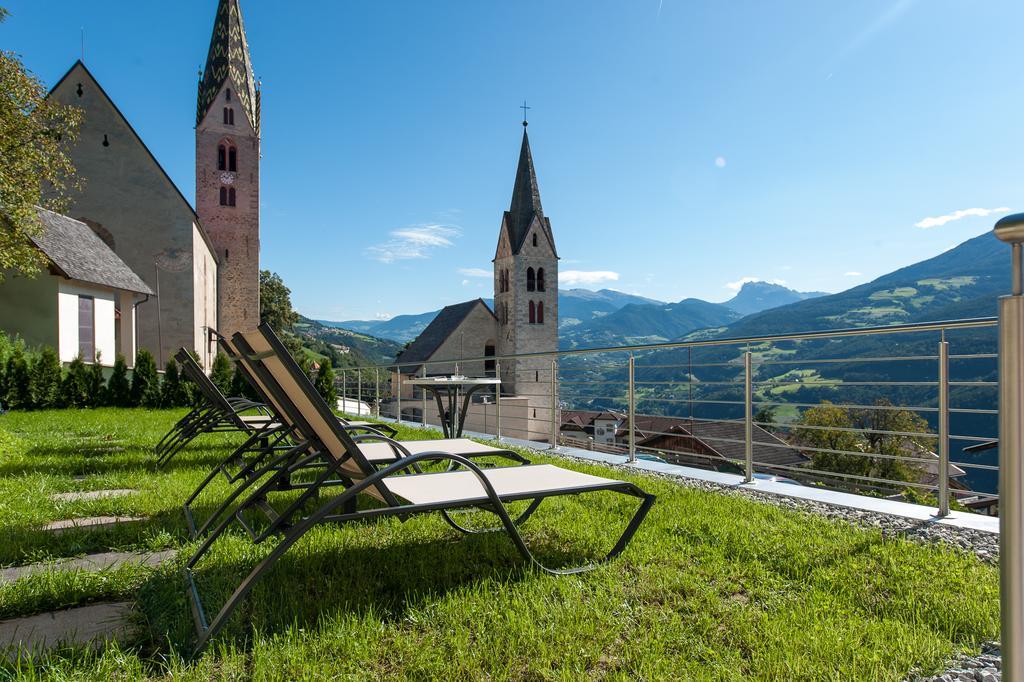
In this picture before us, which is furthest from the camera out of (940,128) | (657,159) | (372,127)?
(940,128)

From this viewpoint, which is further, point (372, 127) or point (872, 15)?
point (372, 127)

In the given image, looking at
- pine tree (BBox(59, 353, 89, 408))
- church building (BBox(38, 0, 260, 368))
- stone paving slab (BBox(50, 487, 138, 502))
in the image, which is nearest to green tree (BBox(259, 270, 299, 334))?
church building (BBox(38, 0, 260, 368))

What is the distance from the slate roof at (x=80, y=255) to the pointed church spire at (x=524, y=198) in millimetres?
29920

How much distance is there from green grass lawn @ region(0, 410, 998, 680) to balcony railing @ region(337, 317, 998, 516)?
0.60 metres

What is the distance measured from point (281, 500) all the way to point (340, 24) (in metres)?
19.3

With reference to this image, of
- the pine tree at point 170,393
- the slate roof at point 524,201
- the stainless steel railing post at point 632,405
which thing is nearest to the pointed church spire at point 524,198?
the slate roof at point 524,201

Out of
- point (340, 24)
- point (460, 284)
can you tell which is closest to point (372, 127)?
point (340, 24)

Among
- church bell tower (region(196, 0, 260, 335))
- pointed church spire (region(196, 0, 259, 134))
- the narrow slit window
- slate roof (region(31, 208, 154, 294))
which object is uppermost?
pointed church spire (region(196, 0, 259, 134))

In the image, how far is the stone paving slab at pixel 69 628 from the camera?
1.81 metres

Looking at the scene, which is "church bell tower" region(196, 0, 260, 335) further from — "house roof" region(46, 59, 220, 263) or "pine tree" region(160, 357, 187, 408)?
"pine tree" region(160, 357, 187, 408)

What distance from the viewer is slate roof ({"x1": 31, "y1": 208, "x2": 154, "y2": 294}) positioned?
55.8 ft

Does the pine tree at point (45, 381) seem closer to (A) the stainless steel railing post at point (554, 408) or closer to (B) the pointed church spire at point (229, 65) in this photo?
(A) the stainless steel railing post at point (554, 408)

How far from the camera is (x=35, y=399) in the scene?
41.8ft

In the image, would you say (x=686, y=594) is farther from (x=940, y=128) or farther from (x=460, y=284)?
(x=460, y=284)
